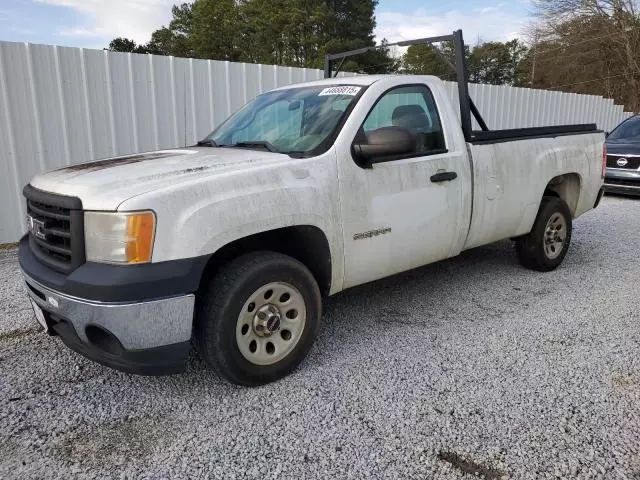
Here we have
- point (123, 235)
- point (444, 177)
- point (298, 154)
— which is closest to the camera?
point (123, 235)

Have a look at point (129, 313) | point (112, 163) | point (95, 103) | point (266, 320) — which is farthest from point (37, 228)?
point (95, 103)

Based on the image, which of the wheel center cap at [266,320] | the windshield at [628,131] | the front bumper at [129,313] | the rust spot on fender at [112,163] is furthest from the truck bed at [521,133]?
the windshield at [628,131]

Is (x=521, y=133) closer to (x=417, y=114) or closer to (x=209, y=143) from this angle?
(x=417, y=114)

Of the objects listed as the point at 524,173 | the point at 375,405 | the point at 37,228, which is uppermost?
the point at 524,173

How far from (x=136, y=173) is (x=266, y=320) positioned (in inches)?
44.1

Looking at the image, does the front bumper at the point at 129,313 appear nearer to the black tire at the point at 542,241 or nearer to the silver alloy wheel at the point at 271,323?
the silver alloy wheel at the point at 271,323

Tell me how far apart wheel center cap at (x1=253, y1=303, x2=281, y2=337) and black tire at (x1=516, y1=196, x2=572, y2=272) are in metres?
3.20

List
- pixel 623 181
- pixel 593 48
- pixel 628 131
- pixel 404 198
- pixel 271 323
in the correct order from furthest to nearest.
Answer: pixel 593 48
pixel 628 131
pixel 623 181
pixel 404 198
pixel 271 323

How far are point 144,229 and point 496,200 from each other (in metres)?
3.08

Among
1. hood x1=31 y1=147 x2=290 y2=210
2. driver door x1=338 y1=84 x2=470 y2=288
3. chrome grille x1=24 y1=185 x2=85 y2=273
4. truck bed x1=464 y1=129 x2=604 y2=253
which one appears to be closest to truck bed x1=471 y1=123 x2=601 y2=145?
truck bed x1=464 y1=129 x2=604 y2=253

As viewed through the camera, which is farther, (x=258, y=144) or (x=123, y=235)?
(x=258, y=144)

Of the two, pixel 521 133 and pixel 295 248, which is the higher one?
pixel 521 133

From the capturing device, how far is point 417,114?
13.0 ft

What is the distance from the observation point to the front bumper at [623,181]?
10.0 meters
